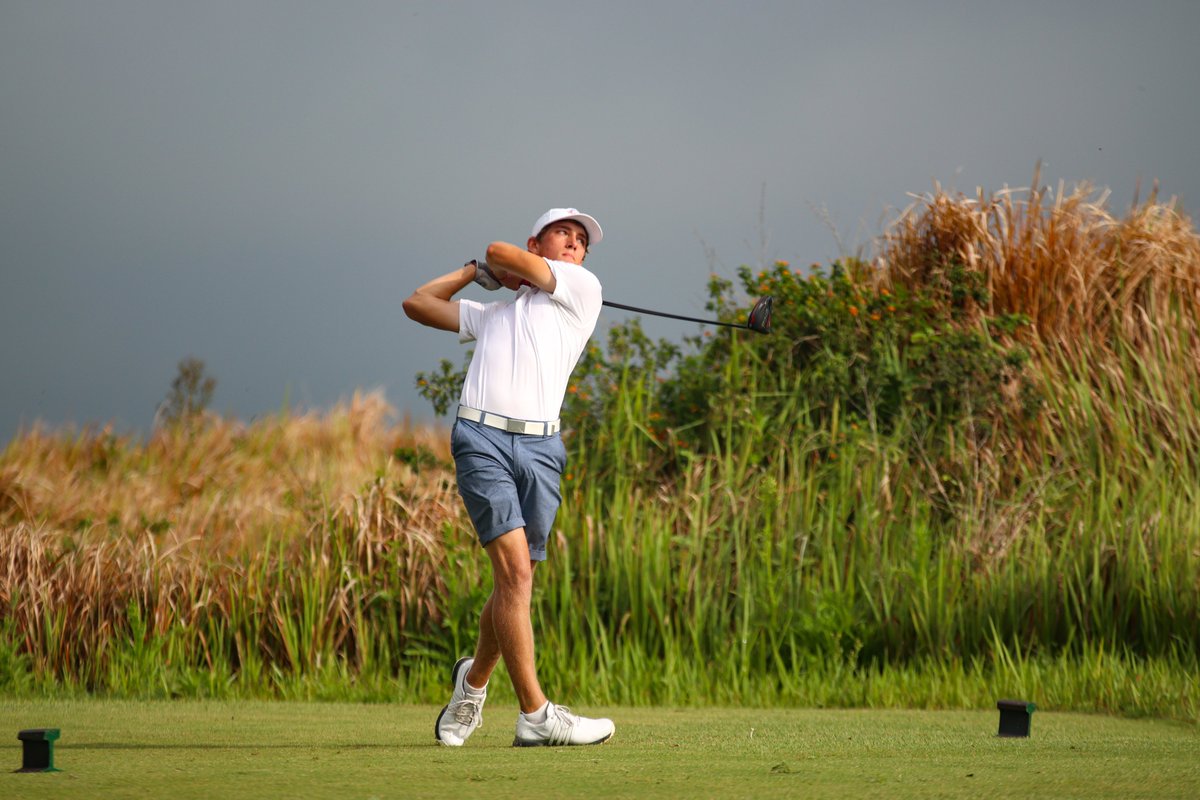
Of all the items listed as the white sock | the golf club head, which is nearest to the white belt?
the white sock

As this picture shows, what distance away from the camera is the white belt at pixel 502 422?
16.2 feet

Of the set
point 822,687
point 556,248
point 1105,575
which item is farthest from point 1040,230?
point 556,248

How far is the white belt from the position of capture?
4930 mm

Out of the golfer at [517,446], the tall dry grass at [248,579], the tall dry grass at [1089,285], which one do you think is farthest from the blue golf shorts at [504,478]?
the tall dry grass at [1089,285]

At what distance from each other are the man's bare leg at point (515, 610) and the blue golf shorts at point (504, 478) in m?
0.07

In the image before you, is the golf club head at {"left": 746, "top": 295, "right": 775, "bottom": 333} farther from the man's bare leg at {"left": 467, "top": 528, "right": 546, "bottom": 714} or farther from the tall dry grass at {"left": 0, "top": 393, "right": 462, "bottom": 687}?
the tall dry grass at {"left": 0, "top": 393, "right": 462, "bottom": 687}

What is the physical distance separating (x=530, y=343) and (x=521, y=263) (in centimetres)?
32

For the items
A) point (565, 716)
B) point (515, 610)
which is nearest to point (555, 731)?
point (565, 716)

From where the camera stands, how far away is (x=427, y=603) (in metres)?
9.05

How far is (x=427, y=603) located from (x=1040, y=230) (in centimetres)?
733

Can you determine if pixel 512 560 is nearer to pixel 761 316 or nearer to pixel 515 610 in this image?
pixel 515 610

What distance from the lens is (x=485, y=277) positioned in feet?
17.5

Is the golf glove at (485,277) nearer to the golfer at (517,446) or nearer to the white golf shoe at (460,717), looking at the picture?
the golfer at (517,446)

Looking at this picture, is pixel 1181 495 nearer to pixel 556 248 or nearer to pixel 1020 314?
pixel 1020 314
